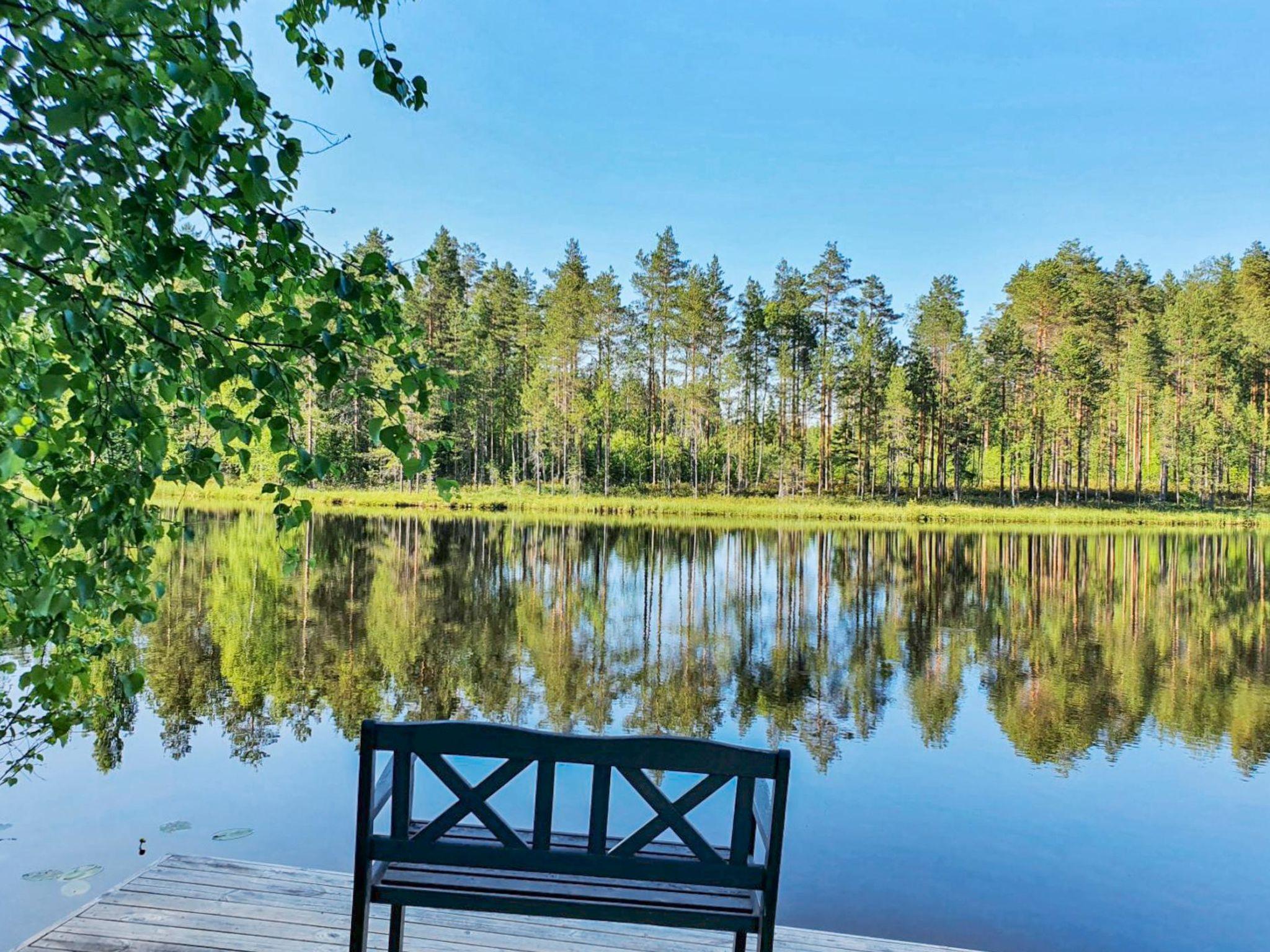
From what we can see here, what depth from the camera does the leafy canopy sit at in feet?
3.89

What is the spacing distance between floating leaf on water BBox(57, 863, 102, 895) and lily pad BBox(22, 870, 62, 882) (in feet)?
0.08

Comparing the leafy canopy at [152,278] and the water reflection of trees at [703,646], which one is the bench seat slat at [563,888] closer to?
the leafy canopy at [152,278]

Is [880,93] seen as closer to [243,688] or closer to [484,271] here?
[484,271]

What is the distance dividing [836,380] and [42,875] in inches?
1598

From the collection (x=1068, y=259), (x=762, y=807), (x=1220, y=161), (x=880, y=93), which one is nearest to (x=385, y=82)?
(x=762, y=807)

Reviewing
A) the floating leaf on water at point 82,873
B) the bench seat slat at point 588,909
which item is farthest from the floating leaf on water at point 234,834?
the bench seat slat at point 588,909

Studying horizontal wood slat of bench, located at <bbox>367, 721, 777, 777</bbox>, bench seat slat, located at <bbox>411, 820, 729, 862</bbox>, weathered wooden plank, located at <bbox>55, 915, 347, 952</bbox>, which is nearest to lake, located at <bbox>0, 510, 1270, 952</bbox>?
horizontal wood slat of bench, located at <bbox>367, 721, 777, 777</bbox>

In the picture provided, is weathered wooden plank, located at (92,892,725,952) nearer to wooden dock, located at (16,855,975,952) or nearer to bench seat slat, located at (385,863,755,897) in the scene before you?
wooden dock, located at (16,855,975,952)

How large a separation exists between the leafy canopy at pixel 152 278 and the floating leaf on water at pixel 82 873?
3.45 metres

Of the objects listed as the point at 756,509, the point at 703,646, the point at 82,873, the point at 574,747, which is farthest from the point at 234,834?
the point at 756,509

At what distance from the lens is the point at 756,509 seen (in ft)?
117

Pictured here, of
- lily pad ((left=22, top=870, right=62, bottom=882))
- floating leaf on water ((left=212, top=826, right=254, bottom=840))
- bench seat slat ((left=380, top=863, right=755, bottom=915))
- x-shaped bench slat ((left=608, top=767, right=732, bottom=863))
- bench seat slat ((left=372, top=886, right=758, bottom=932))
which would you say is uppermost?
x-shaped bench slat ((left=608, top=767, right=732, bottom=863))

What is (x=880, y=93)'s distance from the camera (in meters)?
95.3

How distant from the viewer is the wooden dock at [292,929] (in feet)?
9.00
